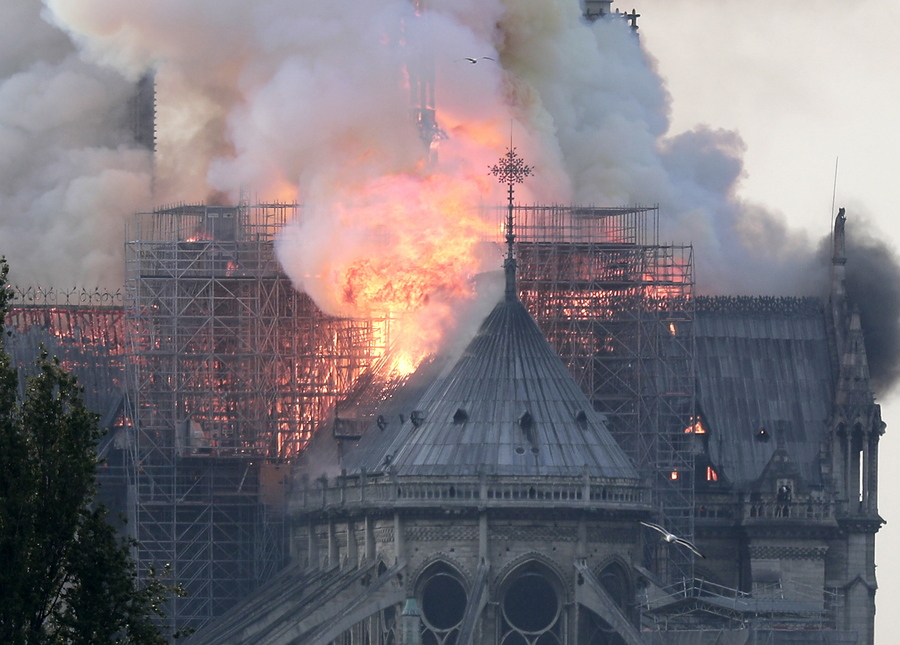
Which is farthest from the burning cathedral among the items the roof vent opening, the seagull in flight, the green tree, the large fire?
the green tree

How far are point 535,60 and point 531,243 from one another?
2172cm

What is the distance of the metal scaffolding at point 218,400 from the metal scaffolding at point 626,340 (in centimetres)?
1061

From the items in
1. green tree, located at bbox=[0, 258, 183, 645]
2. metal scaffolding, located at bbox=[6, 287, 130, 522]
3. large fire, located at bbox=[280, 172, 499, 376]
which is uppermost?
large fire, located at bbox=[280, 172, 499, 376]

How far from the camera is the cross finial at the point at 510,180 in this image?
153000 millimetres

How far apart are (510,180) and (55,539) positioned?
6868 centimetres

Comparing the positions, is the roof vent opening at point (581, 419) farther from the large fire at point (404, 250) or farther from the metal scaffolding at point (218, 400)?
the metal scaffolding at point (218, 400)

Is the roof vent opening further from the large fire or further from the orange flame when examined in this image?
the large fire

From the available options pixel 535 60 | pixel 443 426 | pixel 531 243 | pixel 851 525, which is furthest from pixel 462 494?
pixel 535 60

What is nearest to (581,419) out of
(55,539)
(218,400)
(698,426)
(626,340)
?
(626,340)

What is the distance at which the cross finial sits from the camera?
153000 millimetres

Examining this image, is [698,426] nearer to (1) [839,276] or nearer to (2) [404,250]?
(1) [839,276]

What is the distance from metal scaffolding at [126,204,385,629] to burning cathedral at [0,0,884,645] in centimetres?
16

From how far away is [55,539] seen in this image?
92688 mm

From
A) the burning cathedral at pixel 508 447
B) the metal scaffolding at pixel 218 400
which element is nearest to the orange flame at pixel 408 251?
the burning cathedral at pixel 508 447
